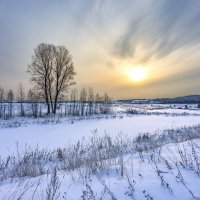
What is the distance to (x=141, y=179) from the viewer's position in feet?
12.9

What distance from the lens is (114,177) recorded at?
4.17 m

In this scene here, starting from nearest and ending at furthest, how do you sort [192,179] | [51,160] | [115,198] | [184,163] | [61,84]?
1. [115,198]
2. [192,179]
3. [184,163]
4. [51,160]
5. [61,84]

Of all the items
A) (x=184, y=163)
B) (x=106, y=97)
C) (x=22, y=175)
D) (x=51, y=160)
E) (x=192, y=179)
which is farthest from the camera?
(x=106, y=97)

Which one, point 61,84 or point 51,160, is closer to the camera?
point 51,160

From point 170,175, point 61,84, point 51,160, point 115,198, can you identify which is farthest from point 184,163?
point 61,84

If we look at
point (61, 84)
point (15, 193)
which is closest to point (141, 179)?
point (15, 193)

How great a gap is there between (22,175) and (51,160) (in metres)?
3.33

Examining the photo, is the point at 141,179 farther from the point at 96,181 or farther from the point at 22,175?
the point at 22,175

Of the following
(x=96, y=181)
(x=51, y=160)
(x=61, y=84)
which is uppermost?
(x=61, y=84)

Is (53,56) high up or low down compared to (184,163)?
up

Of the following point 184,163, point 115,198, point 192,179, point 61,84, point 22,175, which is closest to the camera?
point 115,198

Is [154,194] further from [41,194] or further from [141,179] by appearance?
[41,194]

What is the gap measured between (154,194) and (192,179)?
2.82 feet

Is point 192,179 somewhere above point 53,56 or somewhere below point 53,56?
below
